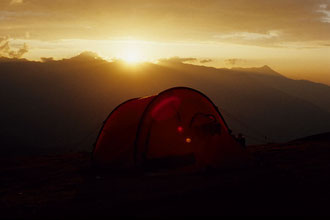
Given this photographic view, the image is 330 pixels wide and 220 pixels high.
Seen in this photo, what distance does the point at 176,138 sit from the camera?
1379cm

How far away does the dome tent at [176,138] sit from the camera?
1351 centimetres

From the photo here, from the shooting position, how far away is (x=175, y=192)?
10.0 metres

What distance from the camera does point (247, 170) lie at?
519 inches

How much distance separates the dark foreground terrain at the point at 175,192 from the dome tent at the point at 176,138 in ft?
2.34

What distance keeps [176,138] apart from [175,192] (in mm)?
3928

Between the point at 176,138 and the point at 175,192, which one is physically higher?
the point at 176,138

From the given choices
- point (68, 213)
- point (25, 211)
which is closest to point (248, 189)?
point (68, 213)

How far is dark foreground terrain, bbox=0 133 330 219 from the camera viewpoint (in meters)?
8.34

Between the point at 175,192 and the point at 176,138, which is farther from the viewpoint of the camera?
the point at 176,138

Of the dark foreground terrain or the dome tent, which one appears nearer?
the dark foreground terrain

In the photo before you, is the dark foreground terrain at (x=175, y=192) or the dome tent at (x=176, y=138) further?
the dome tent at (x=176, y=138)

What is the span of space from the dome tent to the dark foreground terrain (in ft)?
2.34

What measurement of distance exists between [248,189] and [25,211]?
5.71m

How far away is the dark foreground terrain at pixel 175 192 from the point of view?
8.34m
